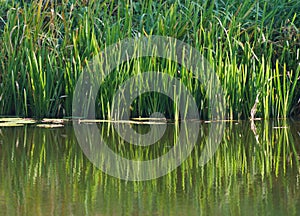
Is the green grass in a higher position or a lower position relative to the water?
higher

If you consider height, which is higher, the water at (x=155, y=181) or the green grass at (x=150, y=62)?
the green grass at (x=150, y=62)

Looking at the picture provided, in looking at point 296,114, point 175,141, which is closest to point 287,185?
point 175,141

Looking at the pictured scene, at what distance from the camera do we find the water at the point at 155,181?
7.44 feet

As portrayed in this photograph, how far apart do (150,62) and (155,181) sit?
2.17 m

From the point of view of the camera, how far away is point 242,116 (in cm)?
504

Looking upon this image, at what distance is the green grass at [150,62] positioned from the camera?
4879 mm

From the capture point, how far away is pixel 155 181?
2789 millimetres

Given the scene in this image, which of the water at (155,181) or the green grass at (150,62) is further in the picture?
the green grass at (150,62)

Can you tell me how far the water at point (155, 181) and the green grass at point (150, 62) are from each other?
0.78m

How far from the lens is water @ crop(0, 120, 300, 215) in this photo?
2.27 meters

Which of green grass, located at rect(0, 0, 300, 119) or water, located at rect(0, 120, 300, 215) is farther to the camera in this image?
green grass, located at rect(0, 0, 300, 119)

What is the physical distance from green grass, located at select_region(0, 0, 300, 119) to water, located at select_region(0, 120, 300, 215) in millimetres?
778

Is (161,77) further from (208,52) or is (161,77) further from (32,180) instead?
(32,180)

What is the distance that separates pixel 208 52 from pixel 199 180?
2.21 metres
